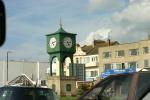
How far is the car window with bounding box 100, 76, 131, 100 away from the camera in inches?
363

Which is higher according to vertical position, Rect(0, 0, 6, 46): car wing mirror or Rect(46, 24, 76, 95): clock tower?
Rect(46, 24, 76, 95): clock tower

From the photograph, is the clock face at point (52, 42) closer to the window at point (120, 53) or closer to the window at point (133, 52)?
the window at point (120, 53)

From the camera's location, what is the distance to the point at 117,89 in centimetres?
948

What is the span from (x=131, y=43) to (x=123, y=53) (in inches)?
152

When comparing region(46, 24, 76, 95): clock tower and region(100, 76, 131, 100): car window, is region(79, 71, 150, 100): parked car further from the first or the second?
region(46, 24, 76, 95): clock tower

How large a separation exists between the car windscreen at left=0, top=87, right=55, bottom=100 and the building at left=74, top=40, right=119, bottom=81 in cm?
11131

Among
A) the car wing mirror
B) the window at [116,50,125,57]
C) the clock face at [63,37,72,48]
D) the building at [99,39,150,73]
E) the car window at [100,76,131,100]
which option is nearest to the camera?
the car wing mirror

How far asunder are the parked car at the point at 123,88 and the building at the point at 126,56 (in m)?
88.9

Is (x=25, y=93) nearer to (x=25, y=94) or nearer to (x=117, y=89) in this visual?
(x=25, y=94)

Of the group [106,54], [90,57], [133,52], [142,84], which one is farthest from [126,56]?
[142,84]

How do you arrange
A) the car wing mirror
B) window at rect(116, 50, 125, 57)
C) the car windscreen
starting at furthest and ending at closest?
window at rect(116, 50, 125, 57) → the car windscreen → the car wing mirror

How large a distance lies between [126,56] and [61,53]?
68.3ft

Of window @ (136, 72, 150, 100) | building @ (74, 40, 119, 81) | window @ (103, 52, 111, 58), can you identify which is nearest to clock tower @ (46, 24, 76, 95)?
window @ (103, 52, 111, 58)

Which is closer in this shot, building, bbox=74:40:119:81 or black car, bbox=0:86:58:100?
black car, bbox=0:86:58:100
